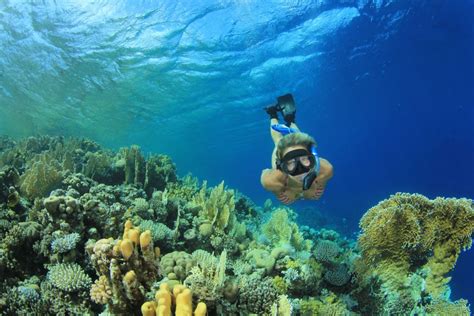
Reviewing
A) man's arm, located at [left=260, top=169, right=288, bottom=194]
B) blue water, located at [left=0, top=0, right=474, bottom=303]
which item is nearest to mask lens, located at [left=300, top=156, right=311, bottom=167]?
man's arm, located at [left=260, top=169, right=288, bottom=194]

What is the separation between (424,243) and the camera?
5.43 meters

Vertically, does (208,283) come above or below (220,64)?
below

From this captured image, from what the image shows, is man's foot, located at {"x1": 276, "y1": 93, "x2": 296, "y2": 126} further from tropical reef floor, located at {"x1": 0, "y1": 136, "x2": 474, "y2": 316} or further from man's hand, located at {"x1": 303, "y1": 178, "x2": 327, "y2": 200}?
man's hand, located at {"x1": 303, "y1": 178, "x2": 327, "y2": 200}

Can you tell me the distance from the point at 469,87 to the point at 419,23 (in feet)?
77.5

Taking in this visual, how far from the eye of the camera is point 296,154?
13.3 feet

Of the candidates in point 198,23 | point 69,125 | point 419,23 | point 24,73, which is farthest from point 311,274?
point 69,125

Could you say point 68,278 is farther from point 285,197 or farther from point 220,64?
point 220,64

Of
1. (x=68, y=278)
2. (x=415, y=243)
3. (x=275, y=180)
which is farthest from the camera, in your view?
(x=415, y=243)

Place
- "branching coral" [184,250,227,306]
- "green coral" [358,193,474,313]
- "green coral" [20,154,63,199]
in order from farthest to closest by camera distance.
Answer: "green coral" [20,154,63,199] → "green coral" [358,193,474,313] → "branching coral" [184,250,227,306]

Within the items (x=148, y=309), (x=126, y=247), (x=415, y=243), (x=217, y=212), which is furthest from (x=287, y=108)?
(x=148, y=309)

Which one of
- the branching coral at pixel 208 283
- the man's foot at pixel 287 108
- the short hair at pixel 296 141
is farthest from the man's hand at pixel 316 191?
the man's foot at pixel 287 108

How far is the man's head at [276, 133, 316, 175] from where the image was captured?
406cm

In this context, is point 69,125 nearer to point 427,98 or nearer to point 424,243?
point 424,243

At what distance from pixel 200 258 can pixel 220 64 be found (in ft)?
67.9
